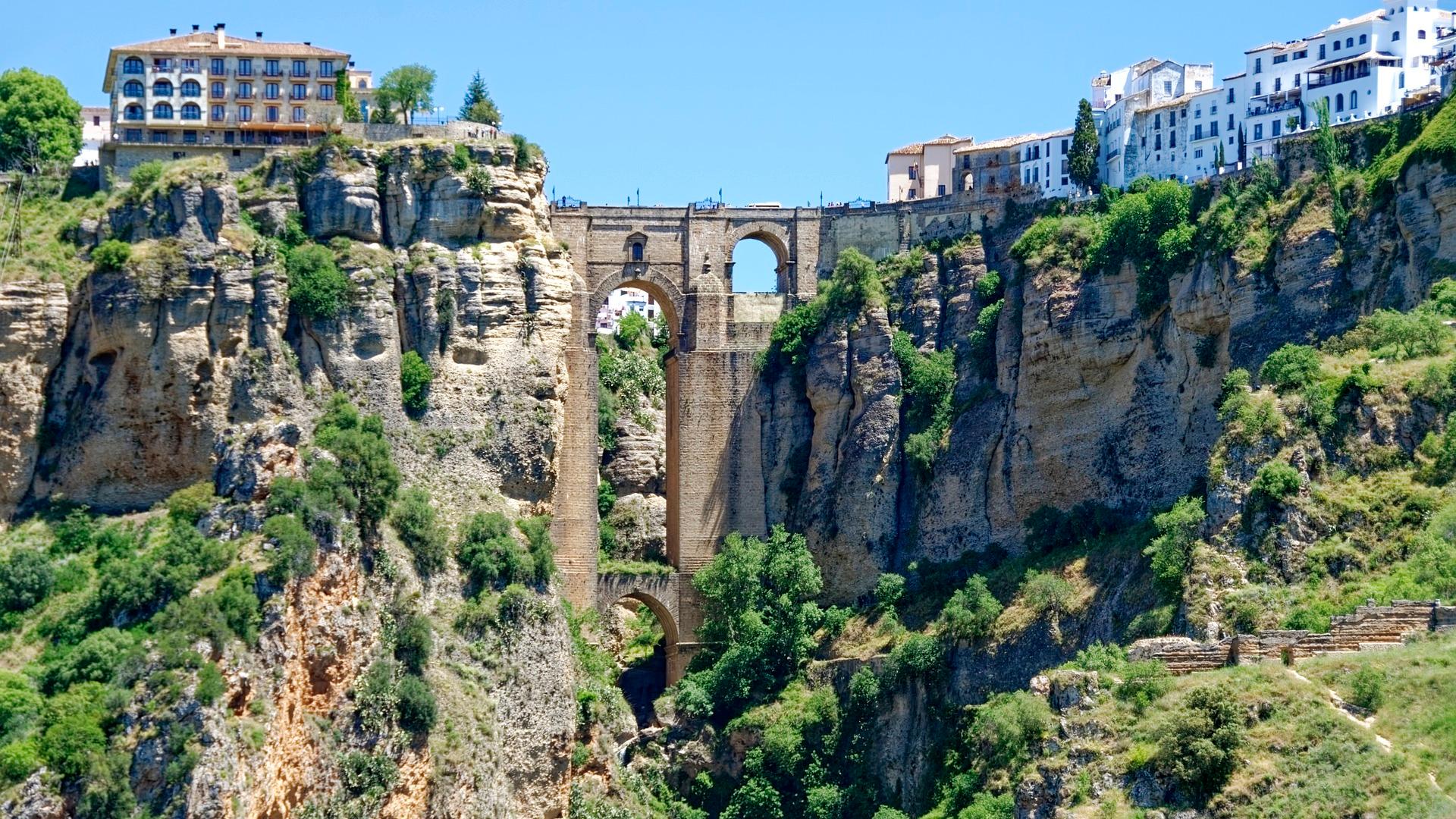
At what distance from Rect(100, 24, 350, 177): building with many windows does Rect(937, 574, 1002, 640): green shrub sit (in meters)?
23.8

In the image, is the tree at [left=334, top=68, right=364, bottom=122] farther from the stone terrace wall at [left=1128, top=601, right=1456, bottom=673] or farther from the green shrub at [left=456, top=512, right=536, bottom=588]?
the stone terrace wall at [left=1128, top=601, right=1456, bottom=673]

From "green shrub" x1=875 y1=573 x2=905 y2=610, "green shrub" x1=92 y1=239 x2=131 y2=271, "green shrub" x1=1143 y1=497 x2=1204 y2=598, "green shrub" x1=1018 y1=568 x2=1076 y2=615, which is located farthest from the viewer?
"green shrub" x1=875 y1=573 x2=905 y2=610

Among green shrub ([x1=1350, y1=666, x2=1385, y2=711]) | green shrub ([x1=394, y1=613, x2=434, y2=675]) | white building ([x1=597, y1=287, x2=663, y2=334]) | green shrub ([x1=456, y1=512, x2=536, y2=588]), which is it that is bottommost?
green shrub ([x1=394, y1=613, x2=434, y2=675])

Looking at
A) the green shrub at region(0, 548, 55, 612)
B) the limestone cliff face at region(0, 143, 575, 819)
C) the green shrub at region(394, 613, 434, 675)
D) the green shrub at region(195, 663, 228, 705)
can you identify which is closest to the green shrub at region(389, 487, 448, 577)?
the limestone cliff face at region(0, 143, 575, 819)

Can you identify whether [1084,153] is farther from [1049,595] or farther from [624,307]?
[624,307]

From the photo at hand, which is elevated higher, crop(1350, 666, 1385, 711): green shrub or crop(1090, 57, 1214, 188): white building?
crop(1090, 57, 1214, 188): white building

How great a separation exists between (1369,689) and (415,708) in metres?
28.6

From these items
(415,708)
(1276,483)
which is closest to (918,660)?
(415,708)

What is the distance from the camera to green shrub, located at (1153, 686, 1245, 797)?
5703 centimetres

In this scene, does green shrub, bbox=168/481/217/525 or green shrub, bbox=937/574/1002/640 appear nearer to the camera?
green shrub, bbox=168/481/217/525

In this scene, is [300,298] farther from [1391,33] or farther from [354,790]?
[1391,33]

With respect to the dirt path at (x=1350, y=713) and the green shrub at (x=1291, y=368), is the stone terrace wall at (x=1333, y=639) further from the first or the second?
the green shrub at (x=1291, y=368)

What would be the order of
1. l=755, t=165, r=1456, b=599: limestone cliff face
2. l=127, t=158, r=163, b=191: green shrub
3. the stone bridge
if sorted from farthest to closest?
the stone bridge < l=127, t=158, r=163, b=191: green shrub < l=755, t=165, r=1456, b=599: limestone cliff face

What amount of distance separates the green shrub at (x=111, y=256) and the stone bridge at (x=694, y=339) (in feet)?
45.4
